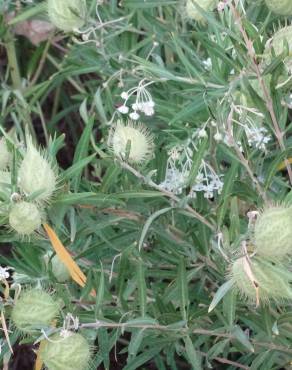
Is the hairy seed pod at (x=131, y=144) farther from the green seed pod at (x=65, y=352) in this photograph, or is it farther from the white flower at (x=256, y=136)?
the green seed pod at (x=65, y=352)

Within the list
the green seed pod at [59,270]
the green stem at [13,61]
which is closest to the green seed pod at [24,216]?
the green seed pod at [59,270]

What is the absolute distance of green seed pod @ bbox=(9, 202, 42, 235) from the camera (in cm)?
153

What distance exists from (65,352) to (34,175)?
1.13 ft

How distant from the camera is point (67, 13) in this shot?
6.68ft

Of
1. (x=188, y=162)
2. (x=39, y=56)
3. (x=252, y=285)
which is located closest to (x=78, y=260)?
(x=188, y=162)

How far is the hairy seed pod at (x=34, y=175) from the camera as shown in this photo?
155cm

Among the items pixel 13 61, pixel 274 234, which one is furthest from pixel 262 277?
pixel 13 61

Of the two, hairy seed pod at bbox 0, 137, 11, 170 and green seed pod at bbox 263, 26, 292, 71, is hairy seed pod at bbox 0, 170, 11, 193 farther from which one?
green seed pod at bbox 263, 26, 292, 71

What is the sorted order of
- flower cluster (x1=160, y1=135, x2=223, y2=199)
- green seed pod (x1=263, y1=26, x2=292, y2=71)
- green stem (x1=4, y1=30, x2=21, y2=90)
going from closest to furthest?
green seed pod (x1=263, y1=26, x2=292, y2=71) → flower cluster (x1=160, y1=135, x2=223, y2=199) → green stem (x1=4, y1=30, x2=21, y2=90)

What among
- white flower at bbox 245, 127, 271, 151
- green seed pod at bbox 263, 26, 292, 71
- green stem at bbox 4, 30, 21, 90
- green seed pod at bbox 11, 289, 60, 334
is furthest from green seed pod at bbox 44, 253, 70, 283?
green stem at bbox 4, 30, 21, 90

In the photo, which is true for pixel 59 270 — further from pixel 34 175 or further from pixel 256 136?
pixel 256 136

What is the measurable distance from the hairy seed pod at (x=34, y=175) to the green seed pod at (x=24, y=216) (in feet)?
0.10

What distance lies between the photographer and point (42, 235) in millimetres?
1816

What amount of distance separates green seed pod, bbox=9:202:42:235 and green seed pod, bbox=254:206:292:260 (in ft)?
1.37
